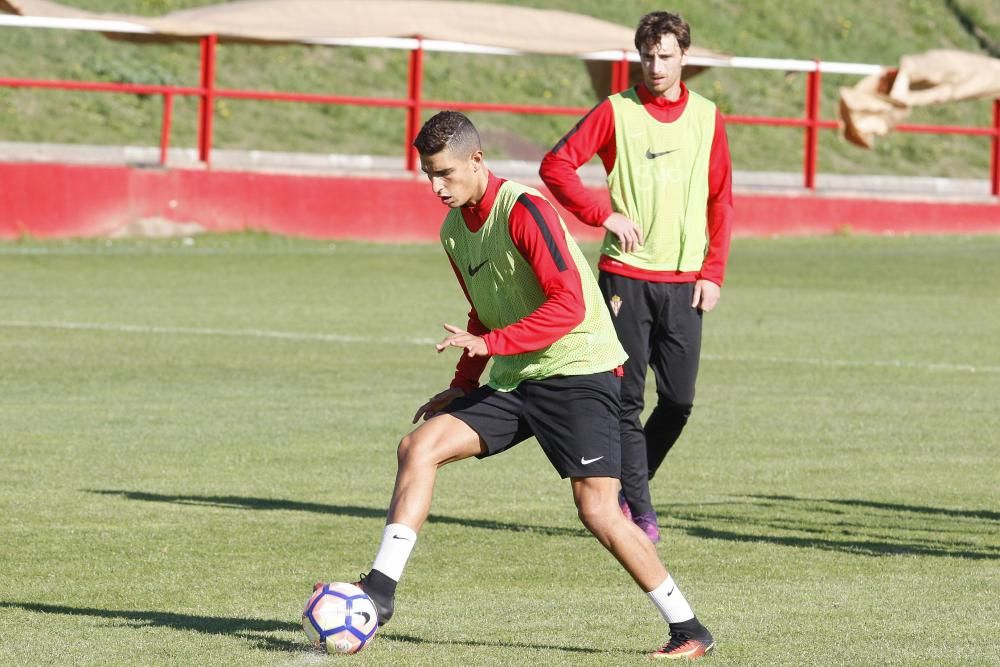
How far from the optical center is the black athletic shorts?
6.49 m

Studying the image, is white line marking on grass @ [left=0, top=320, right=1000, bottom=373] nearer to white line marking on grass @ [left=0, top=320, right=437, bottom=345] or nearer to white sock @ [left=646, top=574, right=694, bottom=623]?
white line marking on grass @ [left=0, top=320, right=437, bottom=345]

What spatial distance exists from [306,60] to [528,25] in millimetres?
13209

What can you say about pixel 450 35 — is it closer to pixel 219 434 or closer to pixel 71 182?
pixel 71 182

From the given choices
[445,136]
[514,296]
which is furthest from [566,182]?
[445,136]

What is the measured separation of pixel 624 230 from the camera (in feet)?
26.5

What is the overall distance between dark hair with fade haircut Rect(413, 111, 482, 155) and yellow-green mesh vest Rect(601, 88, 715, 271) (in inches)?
89.9

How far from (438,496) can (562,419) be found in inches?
132

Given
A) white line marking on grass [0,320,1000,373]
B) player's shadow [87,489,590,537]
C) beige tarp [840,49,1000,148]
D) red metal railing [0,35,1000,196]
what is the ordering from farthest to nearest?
red metal railing [0,35,1000,196], white line marking on grass [0,320,1000,373], beige tarp [840,49,1000,148], player's shadow [87,489,590,537]

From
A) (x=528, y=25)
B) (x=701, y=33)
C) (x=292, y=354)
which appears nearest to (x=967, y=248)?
(x=528, y=25)

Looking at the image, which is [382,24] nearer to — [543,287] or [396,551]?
[543,287]

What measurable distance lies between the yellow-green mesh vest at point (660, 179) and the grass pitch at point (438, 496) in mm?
1209

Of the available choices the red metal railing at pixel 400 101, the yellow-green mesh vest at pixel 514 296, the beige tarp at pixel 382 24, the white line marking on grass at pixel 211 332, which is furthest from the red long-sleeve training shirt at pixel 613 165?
the beige tarp at pixel 382 24

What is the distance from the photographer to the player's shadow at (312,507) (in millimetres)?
8898

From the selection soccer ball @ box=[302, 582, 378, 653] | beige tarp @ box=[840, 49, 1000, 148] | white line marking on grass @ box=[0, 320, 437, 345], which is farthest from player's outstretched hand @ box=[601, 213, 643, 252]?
white line marking on grass @ box=[0, 320, 437, 345]
